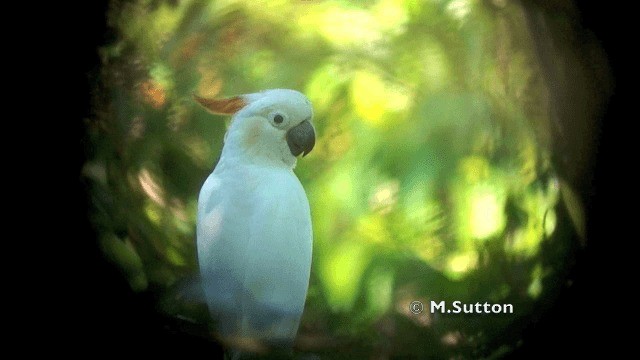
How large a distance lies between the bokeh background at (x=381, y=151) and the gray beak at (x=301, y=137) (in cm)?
3

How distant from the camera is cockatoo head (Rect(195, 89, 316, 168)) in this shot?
5.93ft

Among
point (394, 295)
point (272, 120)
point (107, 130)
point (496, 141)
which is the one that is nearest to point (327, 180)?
point (272, 120)

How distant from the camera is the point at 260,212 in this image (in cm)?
179

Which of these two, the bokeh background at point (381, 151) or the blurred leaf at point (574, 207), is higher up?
the bokeh background at point (381, 151)

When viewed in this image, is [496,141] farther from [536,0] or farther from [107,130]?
[107,130]

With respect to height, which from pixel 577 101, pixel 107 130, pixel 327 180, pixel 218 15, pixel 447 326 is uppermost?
pixel 218 15

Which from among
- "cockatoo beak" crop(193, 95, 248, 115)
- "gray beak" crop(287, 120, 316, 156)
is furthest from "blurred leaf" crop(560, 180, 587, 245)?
"cockatoo beak" crop(193, 95, 248, 115)

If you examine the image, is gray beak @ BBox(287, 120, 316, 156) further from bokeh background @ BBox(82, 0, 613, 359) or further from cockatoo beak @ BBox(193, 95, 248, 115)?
cockatoo beak @ BBox(193, 95, 248, 115)

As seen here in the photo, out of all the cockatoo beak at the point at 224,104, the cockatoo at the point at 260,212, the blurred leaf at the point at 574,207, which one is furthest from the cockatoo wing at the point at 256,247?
the blurred leaf at the point at 574,207

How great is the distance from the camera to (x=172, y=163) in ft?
6.19

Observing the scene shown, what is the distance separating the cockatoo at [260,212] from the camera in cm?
180

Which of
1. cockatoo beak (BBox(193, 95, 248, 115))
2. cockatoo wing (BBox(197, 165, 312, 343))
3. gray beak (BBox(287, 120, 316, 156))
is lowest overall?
cockatoo wing (BBox(197, 165, 312, 343))

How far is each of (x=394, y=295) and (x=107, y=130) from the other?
2.98 feet

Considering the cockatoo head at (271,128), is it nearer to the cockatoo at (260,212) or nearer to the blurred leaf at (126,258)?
the cockatoo at (260,212)
